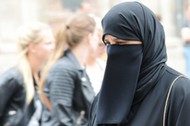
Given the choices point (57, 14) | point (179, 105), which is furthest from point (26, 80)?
point (57, 14)

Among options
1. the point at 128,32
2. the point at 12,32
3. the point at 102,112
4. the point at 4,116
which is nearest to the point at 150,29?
the point at 128,32

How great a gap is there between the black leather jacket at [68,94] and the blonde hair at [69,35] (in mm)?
112

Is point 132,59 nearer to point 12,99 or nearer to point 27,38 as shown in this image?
point 12,99

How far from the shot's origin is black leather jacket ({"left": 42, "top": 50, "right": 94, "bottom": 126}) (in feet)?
14.1

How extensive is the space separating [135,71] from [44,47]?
93.3 inches

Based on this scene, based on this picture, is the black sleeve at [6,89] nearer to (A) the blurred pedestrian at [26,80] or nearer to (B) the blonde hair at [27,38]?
(A) the blurred pedestrian at [26,80]

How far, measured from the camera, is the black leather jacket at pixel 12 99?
4.40 m

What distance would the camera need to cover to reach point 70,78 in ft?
14.2

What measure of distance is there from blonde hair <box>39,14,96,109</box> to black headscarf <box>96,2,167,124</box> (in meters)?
1.86

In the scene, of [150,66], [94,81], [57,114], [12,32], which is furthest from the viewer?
[12,32]

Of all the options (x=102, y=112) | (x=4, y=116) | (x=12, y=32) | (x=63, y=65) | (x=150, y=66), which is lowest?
(x=12, y=32)

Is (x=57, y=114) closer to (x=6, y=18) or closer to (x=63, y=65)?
(x=63, y=65)

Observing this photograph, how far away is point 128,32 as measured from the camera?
266 cm

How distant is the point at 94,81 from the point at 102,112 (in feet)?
6.81
